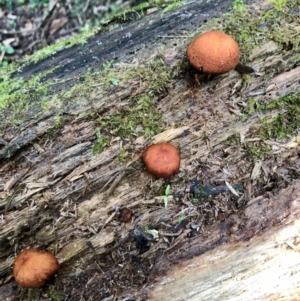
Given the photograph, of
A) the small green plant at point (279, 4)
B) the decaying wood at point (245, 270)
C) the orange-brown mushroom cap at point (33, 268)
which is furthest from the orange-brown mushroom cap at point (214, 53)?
the orange-brown mushroom cap at point (33, 268)

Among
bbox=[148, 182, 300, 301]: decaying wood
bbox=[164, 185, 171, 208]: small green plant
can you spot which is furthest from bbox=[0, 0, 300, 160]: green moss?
bbox=[148, 182, 300, 301]: decaying wood

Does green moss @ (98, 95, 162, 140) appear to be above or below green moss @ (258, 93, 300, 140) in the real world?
above

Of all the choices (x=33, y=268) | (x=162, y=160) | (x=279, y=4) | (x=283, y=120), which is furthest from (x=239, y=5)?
(x=33, y=268)

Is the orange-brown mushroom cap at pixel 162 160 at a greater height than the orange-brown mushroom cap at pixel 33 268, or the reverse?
the orange-brown mushroom cap at pixel 162 160

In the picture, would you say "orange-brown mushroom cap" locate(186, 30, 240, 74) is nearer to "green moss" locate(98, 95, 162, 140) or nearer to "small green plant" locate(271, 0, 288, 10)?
"green moss" locate(98, 95, 162, 140)

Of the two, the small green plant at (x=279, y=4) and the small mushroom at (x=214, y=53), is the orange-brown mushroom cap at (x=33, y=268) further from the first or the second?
the small green plant at (x=279, y=4)

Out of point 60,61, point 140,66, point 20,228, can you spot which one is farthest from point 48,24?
point 20,228

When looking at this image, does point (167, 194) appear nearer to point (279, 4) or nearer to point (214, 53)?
point (214, 53)
